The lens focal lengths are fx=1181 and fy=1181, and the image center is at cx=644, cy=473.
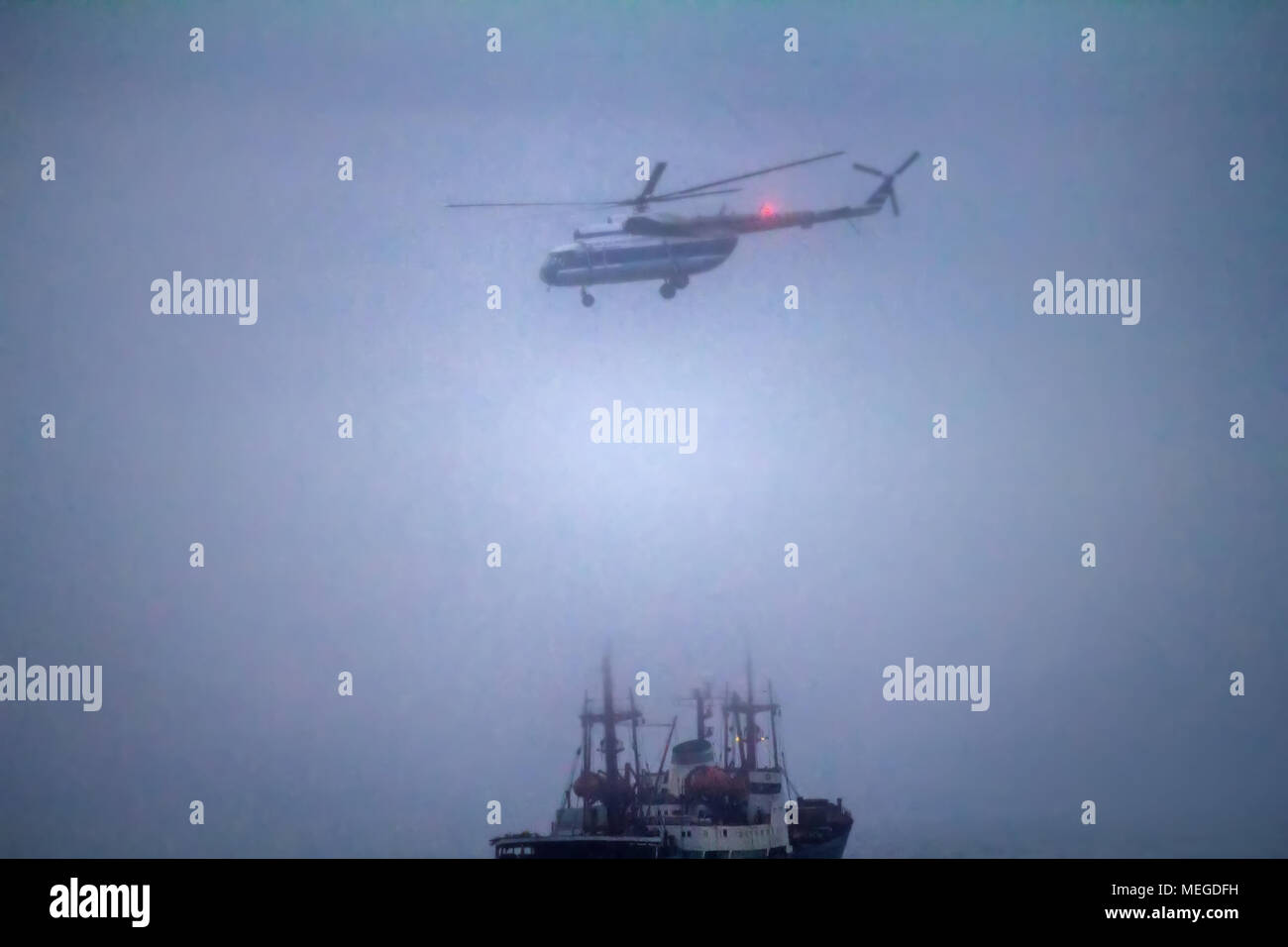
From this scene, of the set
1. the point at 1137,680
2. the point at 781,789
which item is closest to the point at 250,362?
the point at 781,789

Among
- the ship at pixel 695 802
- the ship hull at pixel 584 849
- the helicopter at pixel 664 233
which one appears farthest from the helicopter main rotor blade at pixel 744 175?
the ship hull at pixel 584 849

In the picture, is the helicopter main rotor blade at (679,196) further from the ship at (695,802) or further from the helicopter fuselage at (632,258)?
the ship at (695,802)

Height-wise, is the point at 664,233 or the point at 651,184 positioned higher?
the point at 651,184

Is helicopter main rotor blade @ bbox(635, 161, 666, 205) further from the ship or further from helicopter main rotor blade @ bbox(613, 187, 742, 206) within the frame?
the ship

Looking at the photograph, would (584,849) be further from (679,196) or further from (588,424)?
(679,196)

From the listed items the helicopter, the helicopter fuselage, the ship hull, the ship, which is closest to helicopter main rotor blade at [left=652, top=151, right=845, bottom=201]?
the helicopter

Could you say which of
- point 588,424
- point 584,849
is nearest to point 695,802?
point 584,849
